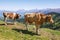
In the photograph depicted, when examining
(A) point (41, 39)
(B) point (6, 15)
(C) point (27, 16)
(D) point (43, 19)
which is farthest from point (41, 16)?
(B) point (6, 15)

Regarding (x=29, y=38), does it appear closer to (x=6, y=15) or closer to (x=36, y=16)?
(x=36, y=16)

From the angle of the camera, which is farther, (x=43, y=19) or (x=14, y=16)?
(x=14, y=16)

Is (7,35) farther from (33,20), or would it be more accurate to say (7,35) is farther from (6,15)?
(6,15)

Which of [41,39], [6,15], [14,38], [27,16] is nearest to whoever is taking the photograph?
[14,38]

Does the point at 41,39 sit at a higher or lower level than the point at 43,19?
lower

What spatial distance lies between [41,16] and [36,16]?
2.92 ft

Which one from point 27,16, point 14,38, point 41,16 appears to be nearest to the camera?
point 14,38

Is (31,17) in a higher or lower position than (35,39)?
higher

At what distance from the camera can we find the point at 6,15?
127 feet

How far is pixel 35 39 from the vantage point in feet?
80.6

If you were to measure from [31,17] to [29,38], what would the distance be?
21.0 feet

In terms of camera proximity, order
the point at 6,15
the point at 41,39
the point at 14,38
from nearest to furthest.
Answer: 1. the point at 14,38
2. the point at 41,39
3. the point at 6,15

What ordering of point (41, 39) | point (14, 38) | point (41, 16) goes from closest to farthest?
1. point (14, 38)
2. point (41, 39)
3. point (41, 16)

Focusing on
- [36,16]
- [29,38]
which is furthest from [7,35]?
[36,16]
